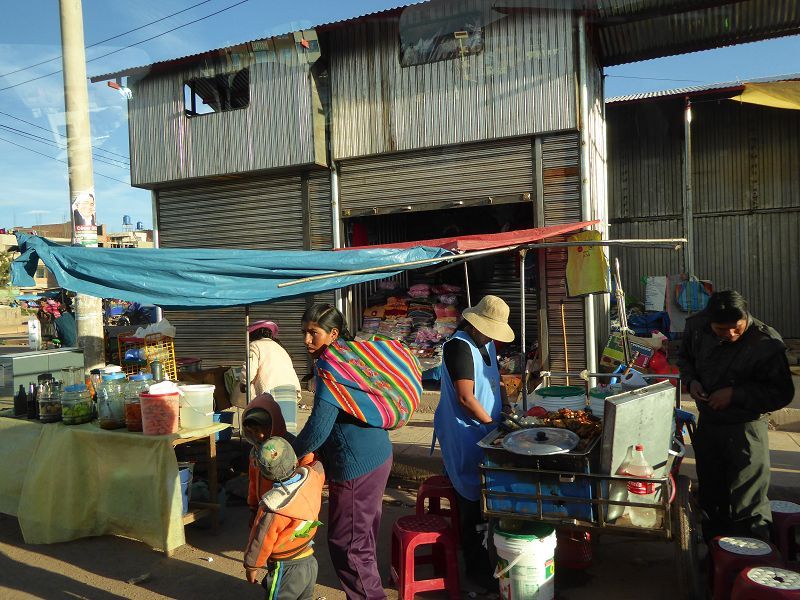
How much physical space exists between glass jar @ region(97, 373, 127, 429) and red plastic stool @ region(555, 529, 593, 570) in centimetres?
333

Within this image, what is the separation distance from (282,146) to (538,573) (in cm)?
731

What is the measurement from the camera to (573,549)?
3.54 metres

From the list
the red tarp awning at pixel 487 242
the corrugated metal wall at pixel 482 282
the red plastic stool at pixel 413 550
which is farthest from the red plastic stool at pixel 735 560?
the corrugated metal wall at pixel 482 282

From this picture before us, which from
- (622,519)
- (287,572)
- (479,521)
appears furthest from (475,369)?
(287,572)

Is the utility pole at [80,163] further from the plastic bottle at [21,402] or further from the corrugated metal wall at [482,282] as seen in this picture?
the corrugated metal wall at [482,282]

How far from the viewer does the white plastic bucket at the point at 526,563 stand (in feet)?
9.70

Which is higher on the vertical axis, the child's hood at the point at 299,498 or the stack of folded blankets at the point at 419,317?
the stack of folded blankets at the point at 419,317

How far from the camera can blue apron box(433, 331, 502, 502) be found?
3533 mm

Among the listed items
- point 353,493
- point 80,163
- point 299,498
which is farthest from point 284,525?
point 80,163

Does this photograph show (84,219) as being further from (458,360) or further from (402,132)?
(458,360)

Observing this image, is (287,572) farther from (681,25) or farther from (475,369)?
(681,25)

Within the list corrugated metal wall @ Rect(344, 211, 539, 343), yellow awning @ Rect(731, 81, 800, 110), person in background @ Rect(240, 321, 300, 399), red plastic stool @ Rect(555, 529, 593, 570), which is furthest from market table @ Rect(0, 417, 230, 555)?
yellow awning @ Rect(731, 81, 800, 110)

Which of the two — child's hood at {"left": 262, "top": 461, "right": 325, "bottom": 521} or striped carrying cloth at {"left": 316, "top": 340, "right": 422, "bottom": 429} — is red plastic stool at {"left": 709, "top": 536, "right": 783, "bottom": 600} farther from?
child's hood at {"left": 262, "top": 461, "right": 325, "bottom": 521}

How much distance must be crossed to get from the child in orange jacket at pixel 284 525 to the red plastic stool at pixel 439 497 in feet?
3.64
